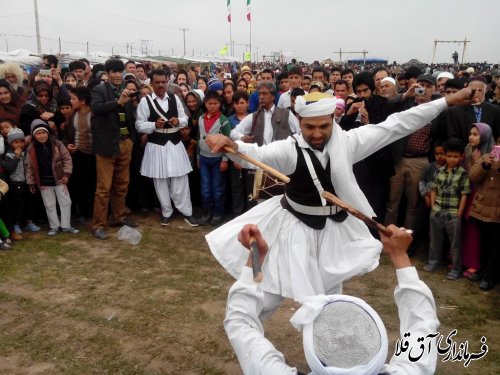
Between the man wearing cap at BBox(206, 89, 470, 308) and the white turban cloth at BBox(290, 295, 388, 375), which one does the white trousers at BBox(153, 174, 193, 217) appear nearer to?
the man wearing cap at BBox(206, 89, 470, 308)

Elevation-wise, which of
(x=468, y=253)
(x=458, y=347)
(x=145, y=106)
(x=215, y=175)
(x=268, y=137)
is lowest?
(x=458, y=347)

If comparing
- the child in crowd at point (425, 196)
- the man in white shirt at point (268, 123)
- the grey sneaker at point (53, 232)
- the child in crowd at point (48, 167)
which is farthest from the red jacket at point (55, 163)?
the child in crowd at point (425, 196)

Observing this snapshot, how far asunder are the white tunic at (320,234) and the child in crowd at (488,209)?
1.98 meters

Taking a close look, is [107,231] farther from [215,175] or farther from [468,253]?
[468,253]

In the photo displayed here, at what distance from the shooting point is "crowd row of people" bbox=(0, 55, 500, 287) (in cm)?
518

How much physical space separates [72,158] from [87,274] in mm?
2133

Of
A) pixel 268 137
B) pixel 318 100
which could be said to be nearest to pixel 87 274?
pixel 268 137

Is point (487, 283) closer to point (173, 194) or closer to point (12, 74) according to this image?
point (173, 194)

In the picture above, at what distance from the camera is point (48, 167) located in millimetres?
6109

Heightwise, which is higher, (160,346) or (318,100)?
(318,100)

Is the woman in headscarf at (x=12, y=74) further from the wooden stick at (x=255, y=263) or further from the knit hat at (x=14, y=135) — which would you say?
the wooden stick at (x=255, y=263)

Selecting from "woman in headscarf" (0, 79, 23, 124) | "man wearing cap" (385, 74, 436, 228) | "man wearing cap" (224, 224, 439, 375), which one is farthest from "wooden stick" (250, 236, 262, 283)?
"woman in headscarf" (0, 79, 23, 124)

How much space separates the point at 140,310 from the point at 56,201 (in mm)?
2817

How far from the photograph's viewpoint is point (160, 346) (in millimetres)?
3818
